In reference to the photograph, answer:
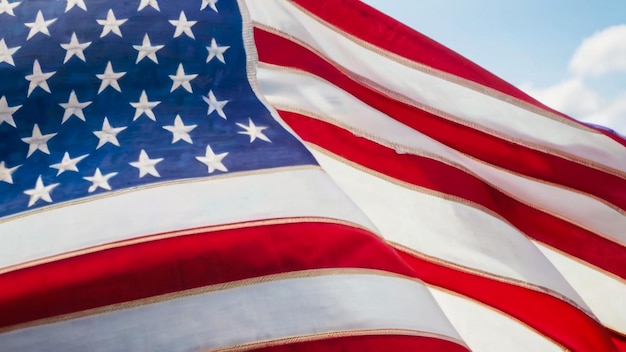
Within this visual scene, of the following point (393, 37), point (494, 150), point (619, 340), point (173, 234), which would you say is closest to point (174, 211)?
point (173, 234)

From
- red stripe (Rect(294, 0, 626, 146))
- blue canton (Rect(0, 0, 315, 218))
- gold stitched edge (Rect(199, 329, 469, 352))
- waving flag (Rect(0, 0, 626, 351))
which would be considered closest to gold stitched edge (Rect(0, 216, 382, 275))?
waving flag (Rect(0, 0, 626, 351))

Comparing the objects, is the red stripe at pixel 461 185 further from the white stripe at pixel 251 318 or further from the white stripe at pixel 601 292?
the white stripe at pixel 251 318

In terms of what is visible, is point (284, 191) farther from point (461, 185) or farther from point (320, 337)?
point (461, 185)

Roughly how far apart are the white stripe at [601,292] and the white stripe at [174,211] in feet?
7.20

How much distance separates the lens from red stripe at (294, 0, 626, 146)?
21.6 feet

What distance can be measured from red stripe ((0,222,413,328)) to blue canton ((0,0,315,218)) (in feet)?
1.62

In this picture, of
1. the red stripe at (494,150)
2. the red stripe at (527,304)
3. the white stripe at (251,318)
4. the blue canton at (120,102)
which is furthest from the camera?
the red stripe at (494,150)

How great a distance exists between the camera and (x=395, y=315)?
185 inches

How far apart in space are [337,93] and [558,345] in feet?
Answer: 7.49

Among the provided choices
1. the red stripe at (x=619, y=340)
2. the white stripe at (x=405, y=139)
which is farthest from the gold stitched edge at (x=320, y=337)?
the red stripe at (x=619, y=340)

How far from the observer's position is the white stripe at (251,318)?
4.19 metres

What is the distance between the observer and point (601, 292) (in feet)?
21.1

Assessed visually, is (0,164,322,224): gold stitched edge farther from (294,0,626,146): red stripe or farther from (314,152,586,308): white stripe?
(294,0,626,146): red stripe

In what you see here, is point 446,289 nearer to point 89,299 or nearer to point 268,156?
point 268,156
